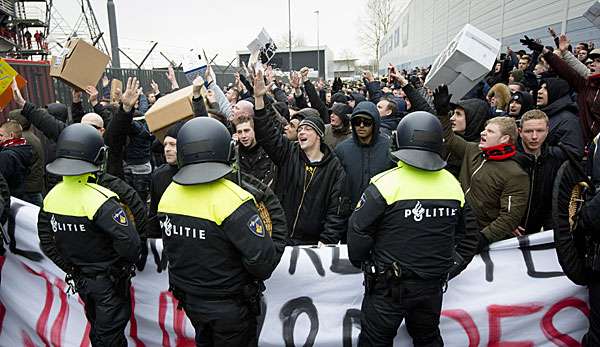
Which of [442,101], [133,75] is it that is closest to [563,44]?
[442,101]

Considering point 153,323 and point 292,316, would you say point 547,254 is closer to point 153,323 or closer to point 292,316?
point 292,316

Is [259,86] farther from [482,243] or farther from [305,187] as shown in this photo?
[482,243]

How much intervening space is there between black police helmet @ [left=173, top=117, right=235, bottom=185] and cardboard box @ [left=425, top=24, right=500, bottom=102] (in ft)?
11.4

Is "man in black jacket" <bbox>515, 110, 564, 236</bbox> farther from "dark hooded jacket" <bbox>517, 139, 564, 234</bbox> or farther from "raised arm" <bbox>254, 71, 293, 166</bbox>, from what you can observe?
"raised arm" <bbox>254, 71, 293, 166</bbox>

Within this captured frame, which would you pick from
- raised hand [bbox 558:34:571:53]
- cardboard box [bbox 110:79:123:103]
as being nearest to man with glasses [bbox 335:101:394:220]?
cardboard box [bbox 110:79:123:103]

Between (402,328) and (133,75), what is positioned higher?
(133,75)

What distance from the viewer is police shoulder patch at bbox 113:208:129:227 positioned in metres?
2.71

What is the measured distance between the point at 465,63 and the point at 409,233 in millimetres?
3178

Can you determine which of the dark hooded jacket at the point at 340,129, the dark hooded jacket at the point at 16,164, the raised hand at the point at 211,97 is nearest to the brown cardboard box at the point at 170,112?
the raised hand at the point at 211,97

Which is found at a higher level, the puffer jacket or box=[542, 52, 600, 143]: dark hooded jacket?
box=[542, 52, 600, 143]: dark hooded jacket

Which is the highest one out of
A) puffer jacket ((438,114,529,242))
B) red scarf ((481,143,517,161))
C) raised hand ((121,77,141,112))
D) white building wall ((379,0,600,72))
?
white building wall ((379,0,600,72))

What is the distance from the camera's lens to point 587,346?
9.00ft

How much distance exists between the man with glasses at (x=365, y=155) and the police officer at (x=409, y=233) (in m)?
1.11

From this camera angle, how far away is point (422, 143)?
255 cm
